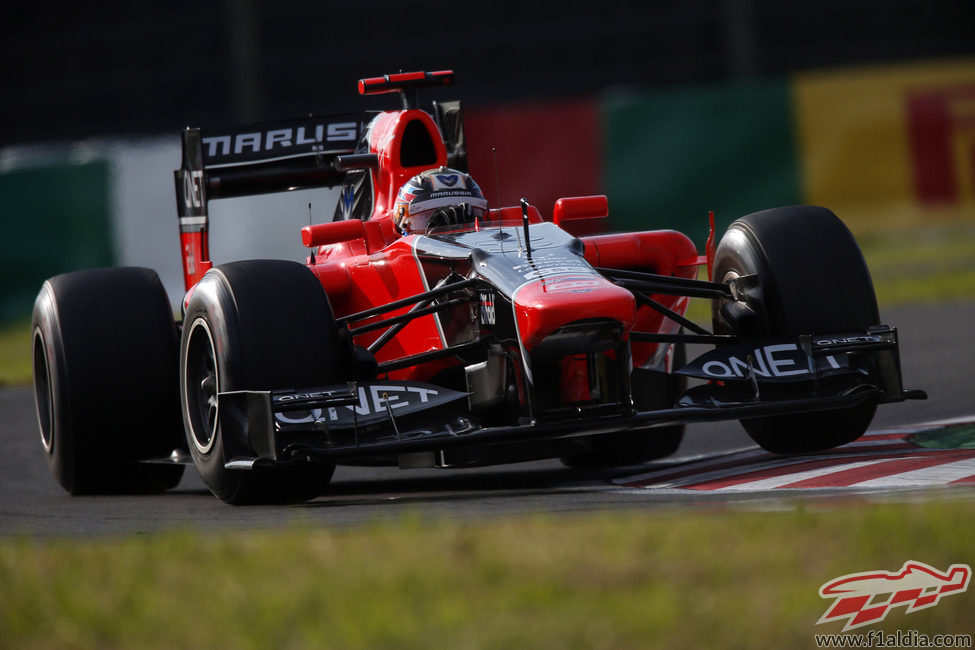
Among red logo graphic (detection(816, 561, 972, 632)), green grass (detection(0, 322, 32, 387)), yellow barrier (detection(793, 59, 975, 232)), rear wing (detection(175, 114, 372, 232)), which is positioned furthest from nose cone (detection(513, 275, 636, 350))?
yellow barrier (detection(793, 59, 975, 232))

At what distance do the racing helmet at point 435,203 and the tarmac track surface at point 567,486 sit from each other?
119 cm

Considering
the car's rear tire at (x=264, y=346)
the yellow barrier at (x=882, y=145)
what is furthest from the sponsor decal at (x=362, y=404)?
the yellow barrier at (x=882, y=145)

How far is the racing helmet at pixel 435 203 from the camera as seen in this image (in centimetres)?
748

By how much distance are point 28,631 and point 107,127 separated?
2491 centimetres

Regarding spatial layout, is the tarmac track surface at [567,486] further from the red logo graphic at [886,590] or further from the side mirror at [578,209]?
the side mirror at [578,209]

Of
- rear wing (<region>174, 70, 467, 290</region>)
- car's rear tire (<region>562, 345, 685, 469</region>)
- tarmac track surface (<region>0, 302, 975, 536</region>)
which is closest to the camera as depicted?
tarmac track surface (<region>0, 302, 975, 536</region>)

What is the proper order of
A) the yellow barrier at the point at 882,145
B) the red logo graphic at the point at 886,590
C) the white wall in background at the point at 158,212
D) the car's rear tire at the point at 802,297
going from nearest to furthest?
the red logo graphic at the point at 886,590 → the car's rear tire at the point at 802,297 → the white wall in background at the point at 158,212 → the yellow barrier at the point at 882,145

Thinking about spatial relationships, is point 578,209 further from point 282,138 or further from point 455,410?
point 282,138

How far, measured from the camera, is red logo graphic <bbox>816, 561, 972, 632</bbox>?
157 inches

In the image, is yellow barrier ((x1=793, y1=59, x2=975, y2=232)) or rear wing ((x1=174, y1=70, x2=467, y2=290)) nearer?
rear wing ((x1=174, y1=70, x2=467, y2=290))

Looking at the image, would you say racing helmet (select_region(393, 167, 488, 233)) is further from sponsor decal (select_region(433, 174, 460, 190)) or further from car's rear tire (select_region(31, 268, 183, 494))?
car's rear tire (select_region(31, 268, 183, 494))

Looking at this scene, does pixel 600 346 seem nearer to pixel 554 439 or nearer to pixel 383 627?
pixel 554 439

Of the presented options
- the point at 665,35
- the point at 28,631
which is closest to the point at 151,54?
the point at 665,35

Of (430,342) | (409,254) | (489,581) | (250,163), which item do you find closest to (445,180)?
(409,254)
